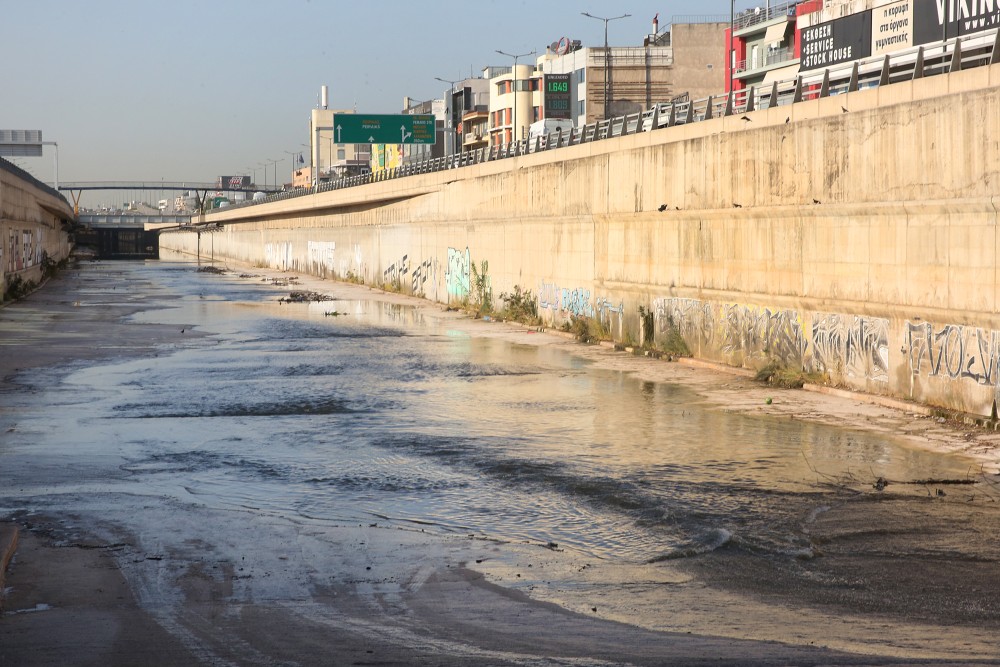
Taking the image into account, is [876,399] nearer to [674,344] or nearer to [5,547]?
[674,344]

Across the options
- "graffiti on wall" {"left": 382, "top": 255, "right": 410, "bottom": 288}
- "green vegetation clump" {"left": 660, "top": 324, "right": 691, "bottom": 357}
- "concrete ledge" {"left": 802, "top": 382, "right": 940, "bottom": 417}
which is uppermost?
"graffiti on wall" {"left": 382, "top": 255, "right": 410, "bottom": 288}

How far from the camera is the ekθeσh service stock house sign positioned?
148ft

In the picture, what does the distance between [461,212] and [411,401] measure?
2857cm

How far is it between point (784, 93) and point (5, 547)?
111 feet

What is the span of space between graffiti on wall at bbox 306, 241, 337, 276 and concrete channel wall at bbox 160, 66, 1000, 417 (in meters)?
39.7

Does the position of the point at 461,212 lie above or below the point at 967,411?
above

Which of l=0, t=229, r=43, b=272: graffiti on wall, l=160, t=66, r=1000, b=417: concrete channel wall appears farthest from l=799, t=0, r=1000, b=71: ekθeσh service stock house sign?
l=0, t=229, r=43, b=272: graffiti on wall

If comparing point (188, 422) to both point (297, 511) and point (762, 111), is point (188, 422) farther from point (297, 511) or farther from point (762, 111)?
point (762, 111)

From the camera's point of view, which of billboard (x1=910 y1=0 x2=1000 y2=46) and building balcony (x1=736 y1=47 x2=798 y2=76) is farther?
building balcony (x1=736 y1=47 x2=798 y2=76)

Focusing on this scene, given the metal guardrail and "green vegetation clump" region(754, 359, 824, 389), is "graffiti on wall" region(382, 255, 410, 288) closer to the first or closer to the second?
the metal guardrail

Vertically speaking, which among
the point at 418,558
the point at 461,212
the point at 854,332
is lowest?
the point at 418,558

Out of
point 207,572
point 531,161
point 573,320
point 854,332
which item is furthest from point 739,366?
point 531,161

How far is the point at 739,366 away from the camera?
24.7 metres

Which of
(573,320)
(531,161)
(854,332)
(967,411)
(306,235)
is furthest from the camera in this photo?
(306,235)
